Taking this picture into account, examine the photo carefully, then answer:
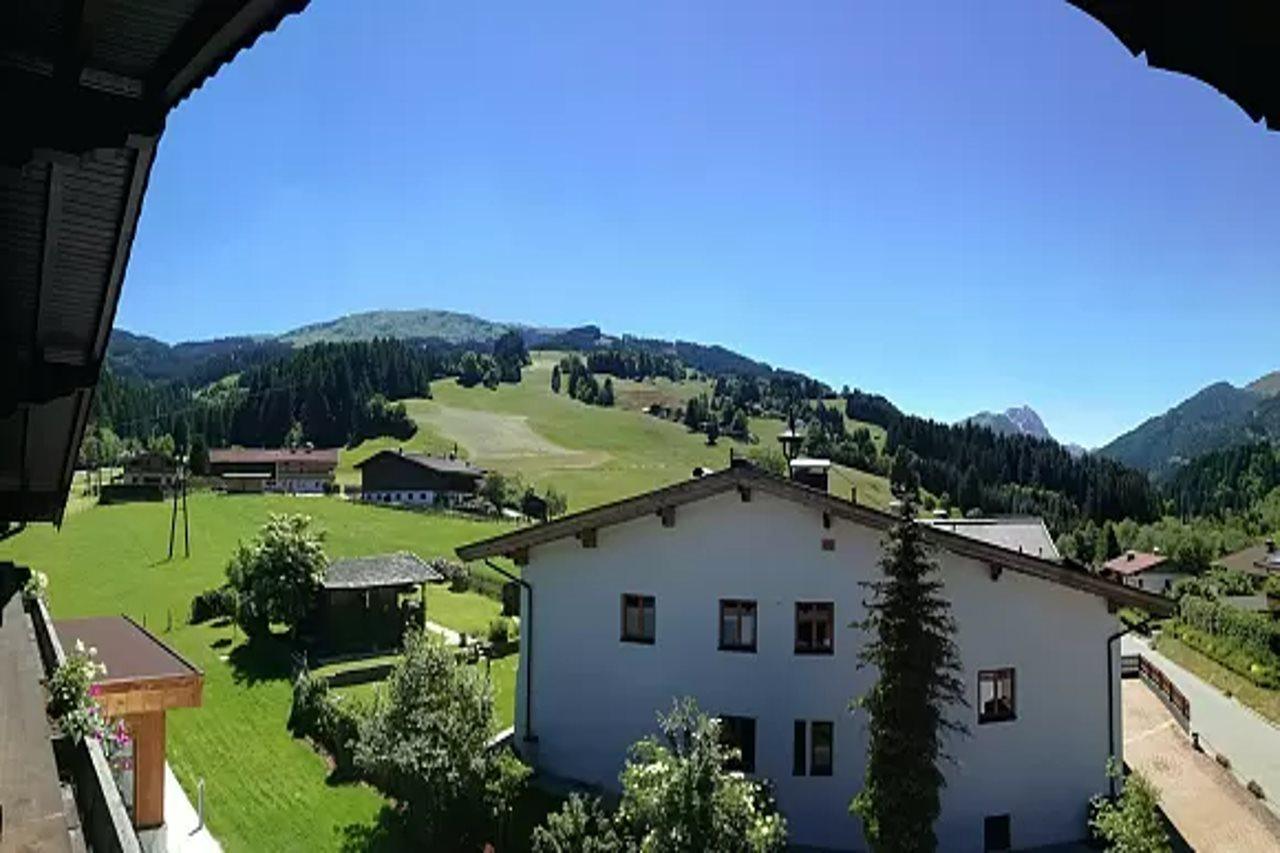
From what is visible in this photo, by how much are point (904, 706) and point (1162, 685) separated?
2107 cm

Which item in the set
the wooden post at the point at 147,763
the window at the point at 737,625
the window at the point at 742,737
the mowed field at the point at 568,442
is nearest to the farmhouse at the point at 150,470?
the mowed field at the point at 568,442

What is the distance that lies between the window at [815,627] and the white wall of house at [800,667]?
149mm

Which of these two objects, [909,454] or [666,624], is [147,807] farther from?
[909,454]

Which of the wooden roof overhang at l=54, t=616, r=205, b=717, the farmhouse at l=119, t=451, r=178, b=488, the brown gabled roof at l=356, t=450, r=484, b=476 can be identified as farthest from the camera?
the brown gabled roof at l=356, t=450, r=484, b=476

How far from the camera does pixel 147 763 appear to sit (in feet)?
52.1

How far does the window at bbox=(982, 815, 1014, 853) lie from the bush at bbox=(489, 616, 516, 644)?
1959 centimetres

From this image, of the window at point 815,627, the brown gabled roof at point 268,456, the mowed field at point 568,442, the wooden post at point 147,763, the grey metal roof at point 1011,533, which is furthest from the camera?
the mowed field at point 568,442

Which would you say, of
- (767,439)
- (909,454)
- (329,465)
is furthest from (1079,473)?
(329,465)

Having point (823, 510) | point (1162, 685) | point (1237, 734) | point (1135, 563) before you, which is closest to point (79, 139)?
point (823, 510)

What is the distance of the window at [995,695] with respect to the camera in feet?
60.8

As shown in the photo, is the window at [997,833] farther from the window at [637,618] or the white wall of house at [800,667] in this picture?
the window at [637,618]

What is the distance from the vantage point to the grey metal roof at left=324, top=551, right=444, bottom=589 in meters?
36.2

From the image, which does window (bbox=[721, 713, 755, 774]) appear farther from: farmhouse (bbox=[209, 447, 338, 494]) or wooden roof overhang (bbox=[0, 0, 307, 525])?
farmhouse (bbox=[209, 447, 338, 494])

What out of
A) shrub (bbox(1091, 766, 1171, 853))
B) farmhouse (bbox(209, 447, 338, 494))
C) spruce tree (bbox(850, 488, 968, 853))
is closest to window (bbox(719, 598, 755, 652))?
spruce tree (bbox(850, 488, 968, 853))
